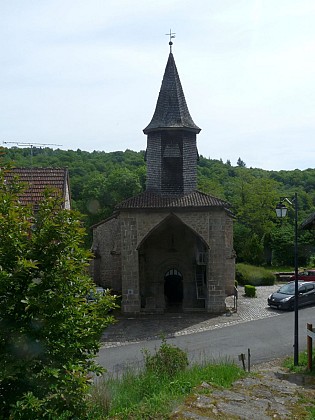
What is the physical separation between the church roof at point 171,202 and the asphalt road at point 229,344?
5.50 metres

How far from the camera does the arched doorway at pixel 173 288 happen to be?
2406cm

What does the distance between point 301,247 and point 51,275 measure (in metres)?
39.6

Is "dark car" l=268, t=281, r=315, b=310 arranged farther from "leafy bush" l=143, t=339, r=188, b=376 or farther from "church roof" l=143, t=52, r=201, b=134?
"leafy bush" l=143, t=339, r=188, b=376

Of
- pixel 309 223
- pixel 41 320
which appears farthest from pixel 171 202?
pixel 41 320

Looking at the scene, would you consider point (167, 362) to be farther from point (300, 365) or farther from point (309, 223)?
point (309, 223)

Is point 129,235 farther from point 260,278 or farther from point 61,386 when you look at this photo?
point 61,386

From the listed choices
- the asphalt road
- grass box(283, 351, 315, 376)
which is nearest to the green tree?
grass box(283, 351, 315, 376)

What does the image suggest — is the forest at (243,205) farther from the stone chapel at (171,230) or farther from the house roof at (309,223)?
the house roof at (309,223)

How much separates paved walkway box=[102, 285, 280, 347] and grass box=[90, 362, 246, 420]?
7.32m

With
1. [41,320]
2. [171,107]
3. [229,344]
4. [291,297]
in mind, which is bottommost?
[229,344]

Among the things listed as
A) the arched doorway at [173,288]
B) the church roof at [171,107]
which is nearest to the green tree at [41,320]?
the church roof at [171,107]

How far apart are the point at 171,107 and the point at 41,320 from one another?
19.1 metres

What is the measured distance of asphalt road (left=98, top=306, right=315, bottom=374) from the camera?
14141 millimetres

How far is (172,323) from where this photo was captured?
19.8 m
